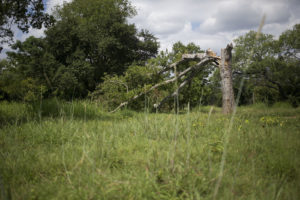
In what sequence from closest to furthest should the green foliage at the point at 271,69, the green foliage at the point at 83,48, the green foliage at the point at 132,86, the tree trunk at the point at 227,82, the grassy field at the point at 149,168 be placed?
the grassy field at the point at 149,168 < the tree trunk at the point at 227,82 < the green foliage at the point at 132,86 < the green foliage at the point at 271,69 < the green foliage at the point at 83,48

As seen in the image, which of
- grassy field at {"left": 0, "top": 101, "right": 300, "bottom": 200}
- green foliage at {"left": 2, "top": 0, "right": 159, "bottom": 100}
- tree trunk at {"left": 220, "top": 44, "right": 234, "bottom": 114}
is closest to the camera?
grassy field at {"left": 0, "top": 101, "right": 300, "bottom": 200}

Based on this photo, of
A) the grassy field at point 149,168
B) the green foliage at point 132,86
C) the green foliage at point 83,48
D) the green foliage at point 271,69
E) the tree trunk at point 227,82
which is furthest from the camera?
the green foliage at point 83,48

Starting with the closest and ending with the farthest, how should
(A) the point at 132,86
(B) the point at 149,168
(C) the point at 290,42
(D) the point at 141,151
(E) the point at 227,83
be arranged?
(B) the point at 149,168
(D) the point at 141,151
(E) the point at 227,83
(A) the point at 132,86
(C) the point at 290,42

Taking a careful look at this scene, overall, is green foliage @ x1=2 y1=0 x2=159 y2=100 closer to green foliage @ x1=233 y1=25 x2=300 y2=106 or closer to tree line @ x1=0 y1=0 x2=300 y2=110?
tree line @ x1=0 y1=0 x2=300 y2=110

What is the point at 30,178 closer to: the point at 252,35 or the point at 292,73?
the point at 292,73

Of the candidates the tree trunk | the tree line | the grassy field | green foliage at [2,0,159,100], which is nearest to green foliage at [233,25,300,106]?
the tree line

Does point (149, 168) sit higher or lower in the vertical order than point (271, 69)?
lower

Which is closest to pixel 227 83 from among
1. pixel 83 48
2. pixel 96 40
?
pixel 96 40

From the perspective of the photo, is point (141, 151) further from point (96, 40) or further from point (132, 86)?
point (96, 40)

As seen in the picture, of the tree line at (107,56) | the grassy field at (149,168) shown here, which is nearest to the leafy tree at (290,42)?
the tree line at (107,56)

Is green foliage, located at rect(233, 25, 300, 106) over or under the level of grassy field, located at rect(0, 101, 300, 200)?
over

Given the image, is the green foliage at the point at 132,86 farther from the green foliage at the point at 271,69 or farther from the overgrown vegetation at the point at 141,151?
the green foliage at the point at 271,69

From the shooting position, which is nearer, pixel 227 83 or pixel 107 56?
pixel 227 83

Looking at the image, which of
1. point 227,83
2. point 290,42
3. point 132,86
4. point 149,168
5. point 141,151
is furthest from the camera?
point 290,42
